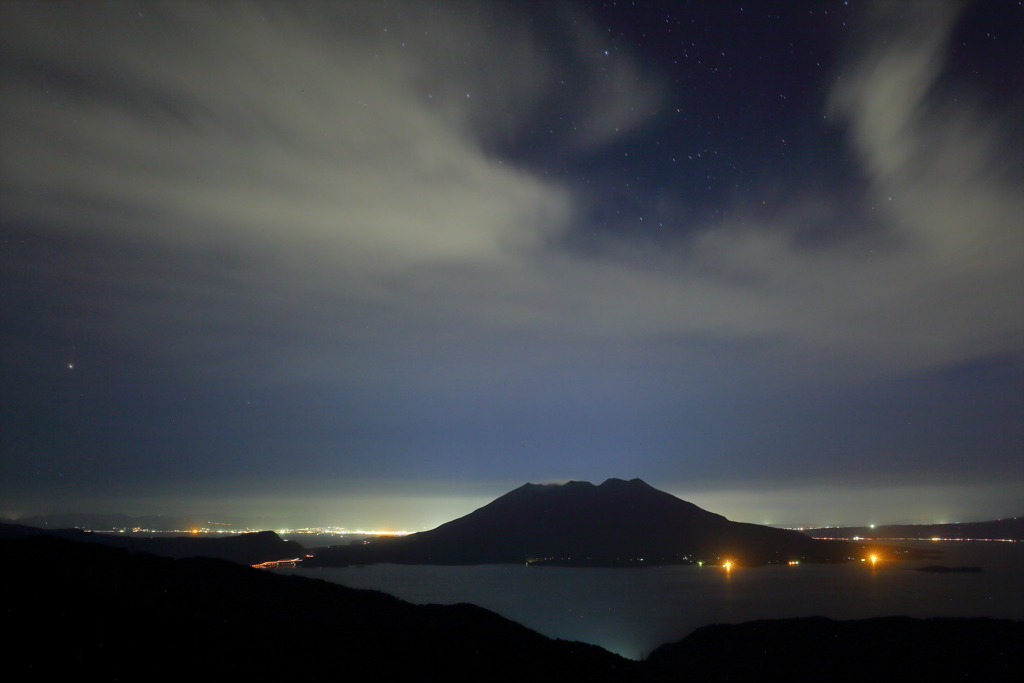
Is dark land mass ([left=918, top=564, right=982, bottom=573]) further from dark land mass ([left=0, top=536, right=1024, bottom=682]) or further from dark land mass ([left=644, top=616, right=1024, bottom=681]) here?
dark land mass ([left=0, top=536, right=1024, bottom=682])

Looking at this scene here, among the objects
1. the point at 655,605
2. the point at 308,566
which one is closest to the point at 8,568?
the point at 655,605

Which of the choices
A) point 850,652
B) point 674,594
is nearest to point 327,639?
point 850,652

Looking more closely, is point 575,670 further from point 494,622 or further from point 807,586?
point 807,586

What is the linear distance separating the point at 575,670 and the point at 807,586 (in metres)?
146

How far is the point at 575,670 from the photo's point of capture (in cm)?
2686

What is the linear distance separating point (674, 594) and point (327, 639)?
13069cm

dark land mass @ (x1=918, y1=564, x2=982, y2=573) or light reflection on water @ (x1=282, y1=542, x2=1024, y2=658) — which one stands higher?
dark land mass @ (x1=918, y1=564, x2=982, y2=573)

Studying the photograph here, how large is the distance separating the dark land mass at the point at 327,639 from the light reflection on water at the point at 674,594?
26863 millimetres

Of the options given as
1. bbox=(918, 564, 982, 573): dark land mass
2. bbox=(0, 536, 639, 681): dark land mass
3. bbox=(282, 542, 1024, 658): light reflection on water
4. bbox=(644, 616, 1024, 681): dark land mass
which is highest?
bbox=(0, 536, 639, 681): dark land mass

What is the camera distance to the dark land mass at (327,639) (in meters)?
19.4

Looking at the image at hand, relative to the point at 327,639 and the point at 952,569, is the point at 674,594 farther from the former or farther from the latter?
the point at 327,639

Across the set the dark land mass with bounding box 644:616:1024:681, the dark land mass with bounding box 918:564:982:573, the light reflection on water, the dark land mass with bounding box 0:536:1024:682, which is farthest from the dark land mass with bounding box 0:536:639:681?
the dark land mass with bounding box 918:564:982:573

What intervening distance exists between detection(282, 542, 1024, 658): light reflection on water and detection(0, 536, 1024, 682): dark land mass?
88.1 feet

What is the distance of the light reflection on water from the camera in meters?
91.8
